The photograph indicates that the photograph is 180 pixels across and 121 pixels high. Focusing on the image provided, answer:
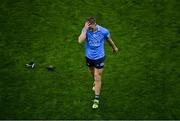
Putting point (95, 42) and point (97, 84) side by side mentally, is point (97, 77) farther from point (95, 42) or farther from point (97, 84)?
point (95, 42)

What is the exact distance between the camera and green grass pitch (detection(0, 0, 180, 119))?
11.3 m

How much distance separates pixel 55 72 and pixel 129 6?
4488 mm

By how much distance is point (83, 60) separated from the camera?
1327 centimetres

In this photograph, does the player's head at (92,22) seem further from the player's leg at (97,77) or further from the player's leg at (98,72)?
the player's leg at (97,77)

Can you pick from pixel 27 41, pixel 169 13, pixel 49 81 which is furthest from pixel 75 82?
pixel 169 13

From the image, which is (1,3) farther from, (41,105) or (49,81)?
(41,105)

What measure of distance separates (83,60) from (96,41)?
2.67 meters

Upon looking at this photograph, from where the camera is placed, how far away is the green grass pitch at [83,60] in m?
11.3

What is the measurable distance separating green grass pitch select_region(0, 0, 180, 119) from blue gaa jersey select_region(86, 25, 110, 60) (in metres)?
1.47

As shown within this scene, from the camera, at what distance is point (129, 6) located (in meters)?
15.5

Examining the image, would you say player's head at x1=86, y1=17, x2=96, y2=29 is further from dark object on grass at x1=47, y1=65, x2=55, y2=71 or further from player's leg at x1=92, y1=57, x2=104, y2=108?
dark object on grass at x1=47, y1=65, x2=55, y2=71

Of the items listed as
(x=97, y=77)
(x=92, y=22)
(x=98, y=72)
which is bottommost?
(x=97, y=77)

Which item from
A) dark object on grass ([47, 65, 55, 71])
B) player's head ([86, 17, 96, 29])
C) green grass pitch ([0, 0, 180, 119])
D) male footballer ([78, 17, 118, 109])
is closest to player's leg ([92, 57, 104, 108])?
male footballer ([78, 17, 118, 109])

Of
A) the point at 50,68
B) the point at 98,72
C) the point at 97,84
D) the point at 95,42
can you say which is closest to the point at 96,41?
the point at 95,42
